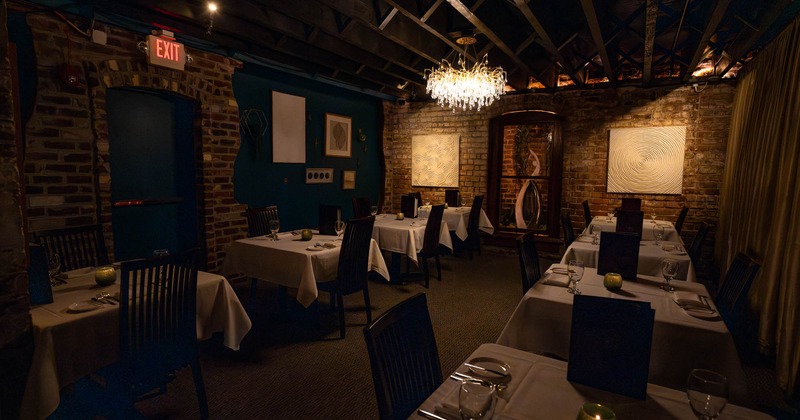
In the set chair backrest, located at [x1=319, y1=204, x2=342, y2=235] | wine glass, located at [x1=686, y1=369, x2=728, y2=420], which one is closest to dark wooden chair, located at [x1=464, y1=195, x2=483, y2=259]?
chair backrest, located at [x1=319, y1=204, x2=342, y2=235]

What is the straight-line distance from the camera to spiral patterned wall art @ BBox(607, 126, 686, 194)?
19.0 ft

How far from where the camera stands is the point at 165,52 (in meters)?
3.96

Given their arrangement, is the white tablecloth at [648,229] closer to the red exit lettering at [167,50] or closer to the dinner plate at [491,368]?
the dinner plate at [491,368]

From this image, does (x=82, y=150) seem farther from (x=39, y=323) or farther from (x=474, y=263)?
(x=474, y=263)

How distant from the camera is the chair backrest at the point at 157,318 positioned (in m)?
1.96

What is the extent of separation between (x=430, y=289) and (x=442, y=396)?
3.55 m

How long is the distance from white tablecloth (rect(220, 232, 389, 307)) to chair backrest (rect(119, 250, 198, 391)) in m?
1.02

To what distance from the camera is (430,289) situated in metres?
4.80

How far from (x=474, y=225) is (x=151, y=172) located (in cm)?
429

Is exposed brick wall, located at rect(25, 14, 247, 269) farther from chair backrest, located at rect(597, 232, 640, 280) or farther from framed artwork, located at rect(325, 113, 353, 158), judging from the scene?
chair backrest, located at rect(597, 232, 640, 280)

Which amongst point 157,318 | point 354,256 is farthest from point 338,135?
point 157,318

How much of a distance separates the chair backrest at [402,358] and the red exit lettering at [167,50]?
148 inches

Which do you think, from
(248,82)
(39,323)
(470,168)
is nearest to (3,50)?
(39,323)

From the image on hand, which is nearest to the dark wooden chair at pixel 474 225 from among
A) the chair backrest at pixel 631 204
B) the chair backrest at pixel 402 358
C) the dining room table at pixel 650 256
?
the chair backrest at pixel 631 204
